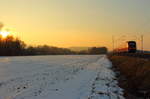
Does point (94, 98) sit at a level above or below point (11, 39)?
below

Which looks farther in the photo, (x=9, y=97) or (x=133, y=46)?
(x=133, y=46)

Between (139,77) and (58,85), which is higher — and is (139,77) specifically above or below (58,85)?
above

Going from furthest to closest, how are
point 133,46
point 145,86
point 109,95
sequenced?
point 133,46 → point 145,86 → point 109,95

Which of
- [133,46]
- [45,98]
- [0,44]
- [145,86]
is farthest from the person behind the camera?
[0,44]

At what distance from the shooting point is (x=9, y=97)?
11844 millimetres

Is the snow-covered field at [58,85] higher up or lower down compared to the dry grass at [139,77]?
lower down

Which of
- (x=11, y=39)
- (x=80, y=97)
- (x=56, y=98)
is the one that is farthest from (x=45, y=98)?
(x=11, y=39)

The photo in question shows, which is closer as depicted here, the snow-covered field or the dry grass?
the snow-covered field

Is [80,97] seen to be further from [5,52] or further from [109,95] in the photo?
[5,52]

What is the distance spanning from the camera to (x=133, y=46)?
64875mm

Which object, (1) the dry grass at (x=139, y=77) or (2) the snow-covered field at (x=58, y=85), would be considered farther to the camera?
(1) the dry grass at (x=139, y=77)

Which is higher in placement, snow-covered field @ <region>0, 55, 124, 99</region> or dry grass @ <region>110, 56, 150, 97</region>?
dry grass @ <region>110, 56, 150, 97</region>

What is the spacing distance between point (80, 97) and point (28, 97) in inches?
109

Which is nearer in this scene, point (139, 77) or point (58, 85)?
point (58, 85)
